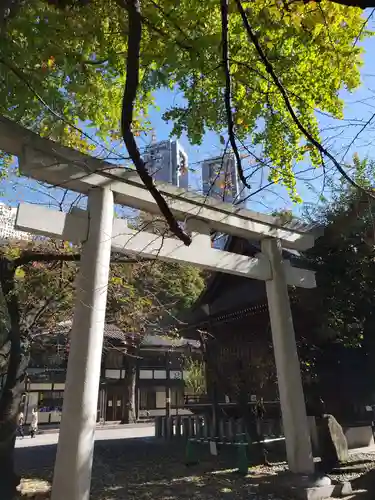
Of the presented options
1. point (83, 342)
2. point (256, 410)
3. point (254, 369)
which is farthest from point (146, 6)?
point (256, 410)

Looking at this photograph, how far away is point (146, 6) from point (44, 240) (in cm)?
564

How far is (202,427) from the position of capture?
459 inches

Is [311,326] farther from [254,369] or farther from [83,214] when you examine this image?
[83,214]

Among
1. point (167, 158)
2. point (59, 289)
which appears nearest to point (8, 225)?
point (59, 289)

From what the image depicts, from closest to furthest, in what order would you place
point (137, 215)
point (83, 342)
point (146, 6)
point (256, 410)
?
point (146, 6) < point (83, 342) < point (137, 215) < point (256, 410)

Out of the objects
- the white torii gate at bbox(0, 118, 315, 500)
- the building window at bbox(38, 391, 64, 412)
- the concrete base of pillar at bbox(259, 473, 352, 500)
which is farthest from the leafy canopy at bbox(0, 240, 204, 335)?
the building window at bbox(38, 391, 64, 412)

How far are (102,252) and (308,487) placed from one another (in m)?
4.35

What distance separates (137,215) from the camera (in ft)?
24.3

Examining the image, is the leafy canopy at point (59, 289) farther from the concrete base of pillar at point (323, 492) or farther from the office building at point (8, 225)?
the concrete base of pillar at point (323, 492)

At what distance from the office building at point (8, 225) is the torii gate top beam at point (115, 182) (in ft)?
8.19

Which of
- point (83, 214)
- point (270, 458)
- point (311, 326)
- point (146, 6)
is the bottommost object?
point (270, 458)

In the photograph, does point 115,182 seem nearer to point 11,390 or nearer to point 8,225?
point 11,390

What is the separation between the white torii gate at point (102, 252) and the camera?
13.8 feet

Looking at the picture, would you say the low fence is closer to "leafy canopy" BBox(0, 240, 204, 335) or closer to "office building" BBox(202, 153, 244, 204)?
"leafy canopy" BBox(0, 240, 204, 335)
